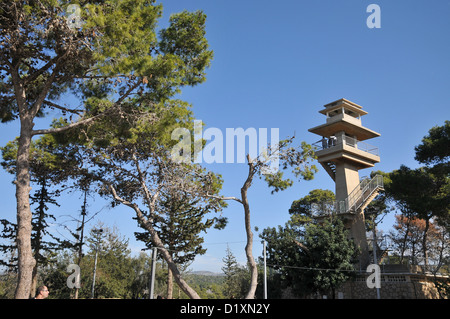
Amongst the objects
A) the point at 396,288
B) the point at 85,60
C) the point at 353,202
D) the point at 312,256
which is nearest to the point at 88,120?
the point at 85,60

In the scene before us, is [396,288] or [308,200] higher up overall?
[308,200]

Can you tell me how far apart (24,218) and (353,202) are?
768 inches

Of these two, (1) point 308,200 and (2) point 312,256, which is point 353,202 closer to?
(2) point 312,256

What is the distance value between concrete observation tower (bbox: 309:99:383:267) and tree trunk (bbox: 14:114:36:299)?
18402 mm

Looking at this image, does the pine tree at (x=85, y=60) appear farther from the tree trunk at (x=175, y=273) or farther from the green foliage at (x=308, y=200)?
the green foliage at (x=308, y=200)

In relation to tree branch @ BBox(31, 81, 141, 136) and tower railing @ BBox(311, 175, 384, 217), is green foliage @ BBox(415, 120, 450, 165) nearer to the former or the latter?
tower railing @ BBox(311, 175, 384, 217)

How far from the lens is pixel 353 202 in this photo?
23391mm

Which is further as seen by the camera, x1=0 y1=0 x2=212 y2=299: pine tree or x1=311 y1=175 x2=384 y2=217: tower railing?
x1=311 y1=175 x2=384 y2=217: tower railing

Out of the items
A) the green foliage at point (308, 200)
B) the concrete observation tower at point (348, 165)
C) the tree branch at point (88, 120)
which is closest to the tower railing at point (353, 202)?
the concrete observation tower at point (348, 165)

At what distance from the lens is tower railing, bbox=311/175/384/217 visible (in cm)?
2320

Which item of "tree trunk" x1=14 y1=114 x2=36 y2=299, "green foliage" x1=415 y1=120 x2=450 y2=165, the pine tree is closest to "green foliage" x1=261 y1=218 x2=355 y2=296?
"green foliage" x1=415 y1=120 x2=450 y2=165

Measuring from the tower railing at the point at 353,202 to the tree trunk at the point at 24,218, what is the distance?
60.0 feet
